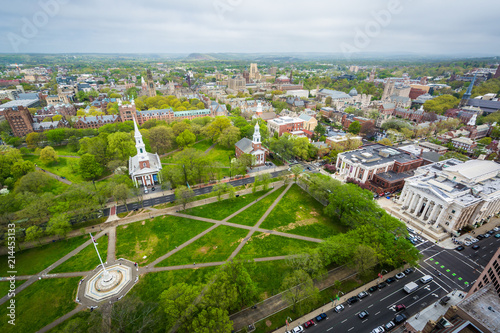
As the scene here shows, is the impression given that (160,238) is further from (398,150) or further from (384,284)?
(398,150)

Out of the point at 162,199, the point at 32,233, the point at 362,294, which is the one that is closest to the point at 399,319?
the point at 362,294

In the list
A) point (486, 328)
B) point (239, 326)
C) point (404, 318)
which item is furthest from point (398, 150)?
point (239, 326)

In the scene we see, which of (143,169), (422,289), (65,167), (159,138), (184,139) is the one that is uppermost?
(159,138)

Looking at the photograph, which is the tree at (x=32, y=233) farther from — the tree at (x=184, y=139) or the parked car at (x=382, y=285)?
the parked car at (x=382, y=285)

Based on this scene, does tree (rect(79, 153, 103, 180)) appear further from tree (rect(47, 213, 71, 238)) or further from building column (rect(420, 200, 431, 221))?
building column (rect(420, 200, 431, 221))

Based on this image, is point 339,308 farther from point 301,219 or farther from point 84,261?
point 84,261

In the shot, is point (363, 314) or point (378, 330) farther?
point (363, 314)
